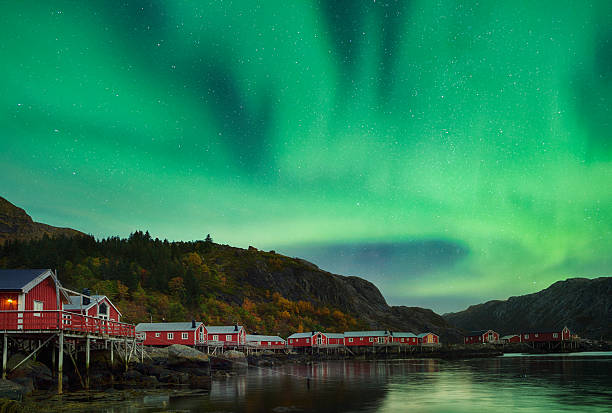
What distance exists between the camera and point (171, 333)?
309 ft

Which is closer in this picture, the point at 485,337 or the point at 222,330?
the point at 222,330

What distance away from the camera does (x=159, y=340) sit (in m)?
94.1

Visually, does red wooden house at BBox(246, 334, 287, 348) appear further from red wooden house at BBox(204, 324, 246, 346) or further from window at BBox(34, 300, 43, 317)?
window at BBox(34, 300, 43, 317)

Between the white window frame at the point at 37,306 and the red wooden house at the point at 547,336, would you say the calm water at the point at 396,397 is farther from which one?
the red wooden house at the point at 547,336

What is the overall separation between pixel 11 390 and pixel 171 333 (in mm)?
64436

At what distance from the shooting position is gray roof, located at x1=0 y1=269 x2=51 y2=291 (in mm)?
38125

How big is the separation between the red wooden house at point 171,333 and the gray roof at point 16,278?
2133 inches

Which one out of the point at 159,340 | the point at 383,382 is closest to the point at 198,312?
the point at 159,340

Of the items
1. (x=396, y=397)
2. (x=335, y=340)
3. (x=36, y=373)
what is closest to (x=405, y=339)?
(x=335, y=340)

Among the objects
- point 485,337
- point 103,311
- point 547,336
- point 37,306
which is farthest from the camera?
point 485,337

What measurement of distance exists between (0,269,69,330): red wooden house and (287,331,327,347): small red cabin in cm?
10792

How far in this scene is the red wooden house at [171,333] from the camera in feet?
306

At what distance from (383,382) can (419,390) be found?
9050 millimetres

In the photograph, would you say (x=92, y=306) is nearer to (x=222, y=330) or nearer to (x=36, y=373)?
(x=36, y=373)
